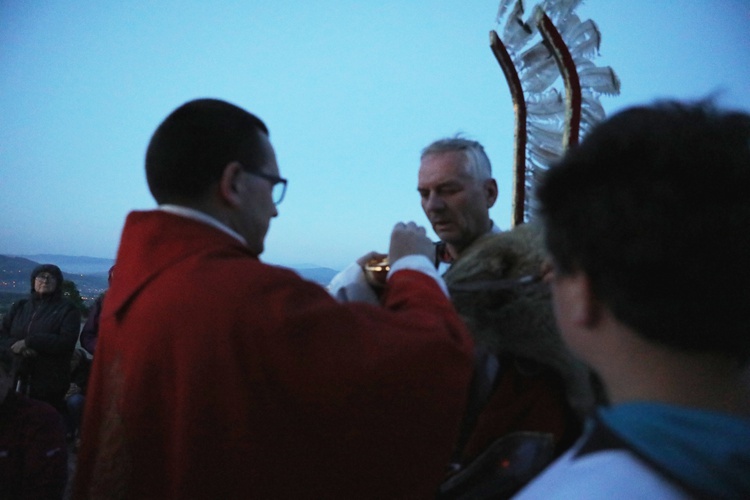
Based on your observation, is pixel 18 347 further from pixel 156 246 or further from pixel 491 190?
pixel 491 190

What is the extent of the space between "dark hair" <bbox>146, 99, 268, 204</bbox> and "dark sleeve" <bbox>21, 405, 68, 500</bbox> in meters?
1.84

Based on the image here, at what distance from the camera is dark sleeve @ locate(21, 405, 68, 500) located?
2439 millimetres

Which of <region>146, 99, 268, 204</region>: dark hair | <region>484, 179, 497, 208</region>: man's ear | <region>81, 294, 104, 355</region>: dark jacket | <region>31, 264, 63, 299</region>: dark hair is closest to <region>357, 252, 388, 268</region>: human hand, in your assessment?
<region>146, 99, 268, 204</region>: dark hair

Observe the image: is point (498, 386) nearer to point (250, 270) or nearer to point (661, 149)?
point (250, 270)

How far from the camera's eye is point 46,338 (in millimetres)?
4625

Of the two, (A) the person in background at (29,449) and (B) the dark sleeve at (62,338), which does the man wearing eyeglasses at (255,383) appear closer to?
(A) the person in background at (29,449)

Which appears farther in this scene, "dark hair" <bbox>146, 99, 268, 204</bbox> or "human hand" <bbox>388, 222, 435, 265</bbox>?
"human hand" <bbox>388, 222, 435, 265</bbox>

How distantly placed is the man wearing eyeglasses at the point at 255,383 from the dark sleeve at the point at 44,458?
4.76 ft

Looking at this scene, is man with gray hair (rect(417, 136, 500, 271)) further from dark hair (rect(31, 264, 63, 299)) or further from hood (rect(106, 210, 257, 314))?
dark hair (rect(31, 264, 63, 299))

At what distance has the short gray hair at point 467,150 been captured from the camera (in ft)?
7.55

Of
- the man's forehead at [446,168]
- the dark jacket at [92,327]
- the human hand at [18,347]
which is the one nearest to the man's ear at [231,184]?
the man's forehead at [446,168]

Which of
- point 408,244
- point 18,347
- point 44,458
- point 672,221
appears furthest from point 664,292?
point 18,347

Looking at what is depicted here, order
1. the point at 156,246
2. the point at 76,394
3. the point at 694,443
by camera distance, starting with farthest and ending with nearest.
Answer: the point at 76,394
the point at 156,246
the point at 694,443

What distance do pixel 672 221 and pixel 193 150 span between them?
120 centimetres
